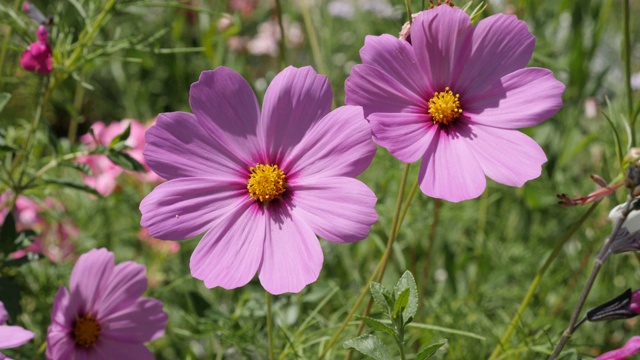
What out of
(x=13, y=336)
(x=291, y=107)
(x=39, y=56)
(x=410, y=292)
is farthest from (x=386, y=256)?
(x=39, y=56)

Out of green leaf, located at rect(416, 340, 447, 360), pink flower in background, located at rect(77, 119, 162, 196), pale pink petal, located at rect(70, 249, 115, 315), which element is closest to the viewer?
green leaf, located at rect(416, 340, 447, 360)

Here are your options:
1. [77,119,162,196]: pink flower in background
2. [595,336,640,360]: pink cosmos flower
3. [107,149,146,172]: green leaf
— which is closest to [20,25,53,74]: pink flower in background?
[107,149,146,172]: green leaf

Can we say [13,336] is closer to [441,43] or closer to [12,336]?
[12,336]

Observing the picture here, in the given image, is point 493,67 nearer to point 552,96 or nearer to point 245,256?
point 552,96

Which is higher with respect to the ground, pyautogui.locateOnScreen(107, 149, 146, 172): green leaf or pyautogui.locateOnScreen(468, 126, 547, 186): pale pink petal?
pyautogui.locateOnScreen(107, 149, 146, 172): green leaf

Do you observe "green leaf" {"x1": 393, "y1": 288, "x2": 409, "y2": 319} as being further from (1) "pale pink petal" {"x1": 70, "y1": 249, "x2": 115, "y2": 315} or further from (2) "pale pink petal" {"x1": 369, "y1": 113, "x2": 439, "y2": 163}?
(1) "pale pink petal" {"x1": 70, "y1": 249, "x2": 115, "y2": 315}

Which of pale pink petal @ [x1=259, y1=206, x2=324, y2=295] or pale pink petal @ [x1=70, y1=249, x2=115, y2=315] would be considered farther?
pale pink petal @ [x1=70, y1=249, x2=115, y2=315]

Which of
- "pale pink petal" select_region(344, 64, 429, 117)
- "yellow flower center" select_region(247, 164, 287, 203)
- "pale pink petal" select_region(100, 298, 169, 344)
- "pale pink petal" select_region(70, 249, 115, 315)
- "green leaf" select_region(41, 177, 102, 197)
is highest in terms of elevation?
"pale pink petal" select_region(344, 64, 429, 117)

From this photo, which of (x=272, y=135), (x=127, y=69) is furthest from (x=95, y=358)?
(x=127, y=69)
